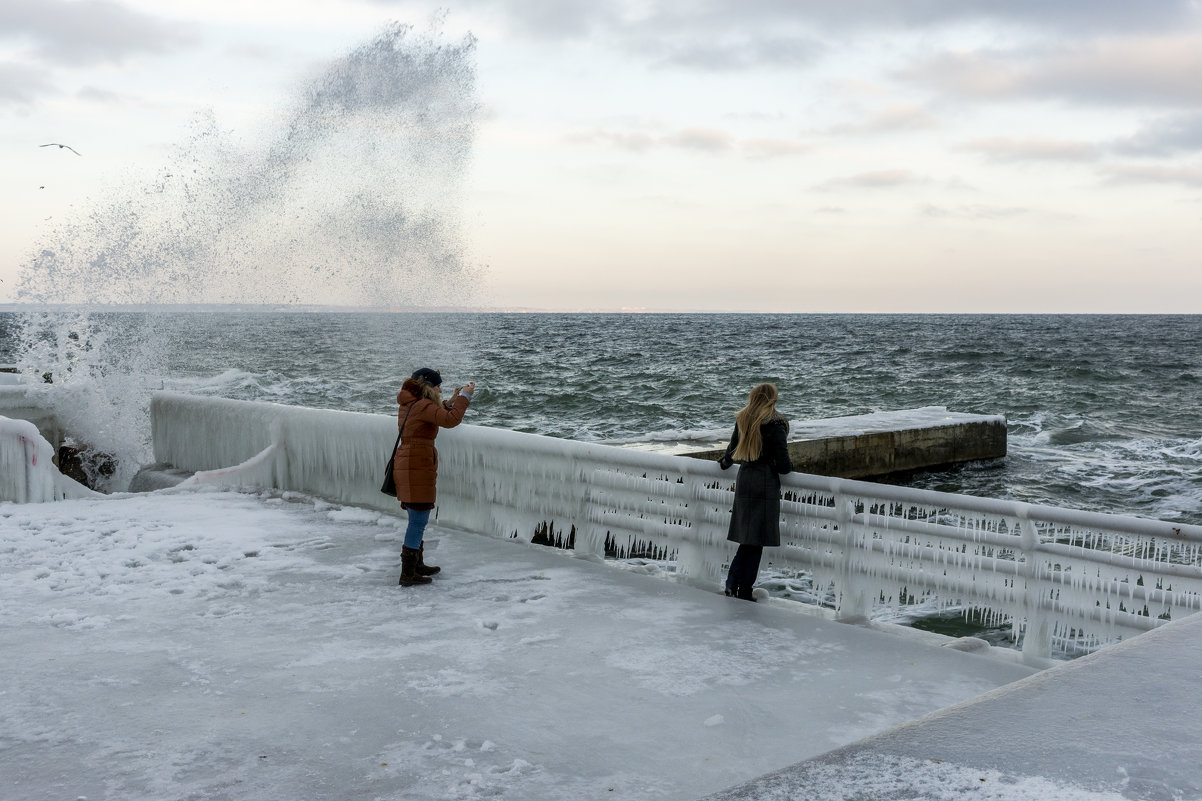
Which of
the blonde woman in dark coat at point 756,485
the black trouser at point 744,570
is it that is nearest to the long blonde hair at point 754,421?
the blonde woman in dark coat at point 756,485

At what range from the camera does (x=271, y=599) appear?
6562 millimetres

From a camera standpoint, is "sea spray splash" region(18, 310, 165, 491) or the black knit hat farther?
"sea spray splash" region(18, 310, 165, 491)

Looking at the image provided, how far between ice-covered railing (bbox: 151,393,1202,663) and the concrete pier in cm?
664

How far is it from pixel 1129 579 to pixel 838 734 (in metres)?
1.97

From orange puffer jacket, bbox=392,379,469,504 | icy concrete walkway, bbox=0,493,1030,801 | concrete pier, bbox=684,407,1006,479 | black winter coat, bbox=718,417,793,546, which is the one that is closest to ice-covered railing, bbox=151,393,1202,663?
black winter coat, bbox=718,417,793,546

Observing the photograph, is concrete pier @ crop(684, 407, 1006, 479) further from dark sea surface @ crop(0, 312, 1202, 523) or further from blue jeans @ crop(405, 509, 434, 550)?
blue jeans @ crop(405, 509, 434, 550)

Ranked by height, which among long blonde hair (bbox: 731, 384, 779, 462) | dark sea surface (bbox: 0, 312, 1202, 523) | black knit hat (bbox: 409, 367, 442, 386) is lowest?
dark sea surface (bbox: 0, 312, 1202, 523)

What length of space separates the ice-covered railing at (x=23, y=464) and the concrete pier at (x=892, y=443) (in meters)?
8.83

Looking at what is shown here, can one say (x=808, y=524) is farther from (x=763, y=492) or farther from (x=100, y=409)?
(x=100, y=409)

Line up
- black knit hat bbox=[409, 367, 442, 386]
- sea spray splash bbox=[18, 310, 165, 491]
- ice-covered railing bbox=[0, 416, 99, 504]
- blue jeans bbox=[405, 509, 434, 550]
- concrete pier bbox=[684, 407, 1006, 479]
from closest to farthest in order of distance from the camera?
blue jeans bbox=[405, 509, 434, 550] → black knit hat bbox=[409, 367, 442, 386] → ice-covered railing bbox=[0, 416, 99, 504] → sea spray splash bbox=[18, 310, 165, 491] → concrete pier bbox=[684, 407, 1006, 479]

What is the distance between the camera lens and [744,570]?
260 inches

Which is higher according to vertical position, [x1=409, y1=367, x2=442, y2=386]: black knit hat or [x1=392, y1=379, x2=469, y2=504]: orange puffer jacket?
[x1=409, y1=367, x2=442, y2=386]: black knit hat

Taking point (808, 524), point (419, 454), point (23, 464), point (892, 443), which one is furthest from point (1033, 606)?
point (892, 443)

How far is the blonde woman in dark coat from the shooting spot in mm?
6480
